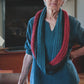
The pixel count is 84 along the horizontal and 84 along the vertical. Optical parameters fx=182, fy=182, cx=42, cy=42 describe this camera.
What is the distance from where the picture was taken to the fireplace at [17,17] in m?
2.29

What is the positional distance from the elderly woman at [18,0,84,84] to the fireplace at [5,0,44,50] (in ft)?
5.33

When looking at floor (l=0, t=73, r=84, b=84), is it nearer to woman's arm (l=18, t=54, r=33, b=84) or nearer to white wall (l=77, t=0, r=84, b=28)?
woman's arm (l=18, t=54, r=33, b=84)

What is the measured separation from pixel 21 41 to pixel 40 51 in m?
1.63

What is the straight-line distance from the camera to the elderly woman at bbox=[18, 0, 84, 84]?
0.59 metres

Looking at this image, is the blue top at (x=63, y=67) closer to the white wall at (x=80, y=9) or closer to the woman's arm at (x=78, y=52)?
the woman's arm at (x=78, y=52)

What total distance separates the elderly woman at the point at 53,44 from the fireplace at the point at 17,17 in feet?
5.33

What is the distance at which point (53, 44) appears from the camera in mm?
593

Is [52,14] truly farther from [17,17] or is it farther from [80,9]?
[80,9]

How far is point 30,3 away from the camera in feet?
7.67

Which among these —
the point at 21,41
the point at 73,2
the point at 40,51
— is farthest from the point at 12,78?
the point at 73,2

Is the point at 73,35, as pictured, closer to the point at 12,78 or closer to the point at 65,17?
the point at 65,17

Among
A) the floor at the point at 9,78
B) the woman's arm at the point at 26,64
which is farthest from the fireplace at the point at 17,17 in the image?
the woman's arm at the point at 26,64

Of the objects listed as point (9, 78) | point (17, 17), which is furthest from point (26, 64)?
point (17, 17)

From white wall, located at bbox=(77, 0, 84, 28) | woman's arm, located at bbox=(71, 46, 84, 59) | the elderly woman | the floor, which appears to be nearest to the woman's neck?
the elderly woman
